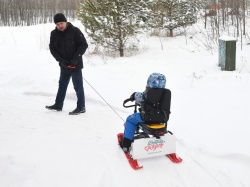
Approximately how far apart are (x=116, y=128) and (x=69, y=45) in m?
1.89

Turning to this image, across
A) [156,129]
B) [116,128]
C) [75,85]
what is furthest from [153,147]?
[75,85]

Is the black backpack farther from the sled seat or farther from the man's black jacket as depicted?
the man's black jacket

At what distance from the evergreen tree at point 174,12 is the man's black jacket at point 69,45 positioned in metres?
8.89

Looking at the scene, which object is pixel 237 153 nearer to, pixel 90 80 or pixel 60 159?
pixel 60 159

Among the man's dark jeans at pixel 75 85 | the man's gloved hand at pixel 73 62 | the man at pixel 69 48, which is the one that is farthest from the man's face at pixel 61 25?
the man's dark jeans at pixel 75 85

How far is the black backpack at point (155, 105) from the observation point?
12.3 feet

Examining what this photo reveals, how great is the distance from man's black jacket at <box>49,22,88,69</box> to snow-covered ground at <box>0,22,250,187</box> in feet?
3.80

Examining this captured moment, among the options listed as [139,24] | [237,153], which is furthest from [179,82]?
[139,24]

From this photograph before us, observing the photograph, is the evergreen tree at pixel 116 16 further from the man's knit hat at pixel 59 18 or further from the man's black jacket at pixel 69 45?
the man's knit hat at pixel 59 18

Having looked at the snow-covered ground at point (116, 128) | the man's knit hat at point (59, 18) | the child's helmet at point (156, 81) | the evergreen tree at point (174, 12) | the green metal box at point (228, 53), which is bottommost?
the snow-covered ground at point (116, 128)

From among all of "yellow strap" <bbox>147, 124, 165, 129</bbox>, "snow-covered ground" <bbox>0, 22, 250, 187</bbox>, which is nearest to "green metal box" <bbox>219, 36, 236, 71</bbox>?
"snow-covered ground" <bbox>0, 22, 250, 187</bbox>

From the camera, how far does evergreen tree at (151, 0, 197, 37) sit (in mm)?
13938

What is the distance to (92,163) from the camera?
3.86 meters

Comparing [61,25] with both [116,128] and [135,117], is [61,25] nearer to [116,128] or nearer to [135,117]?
[116,128]
